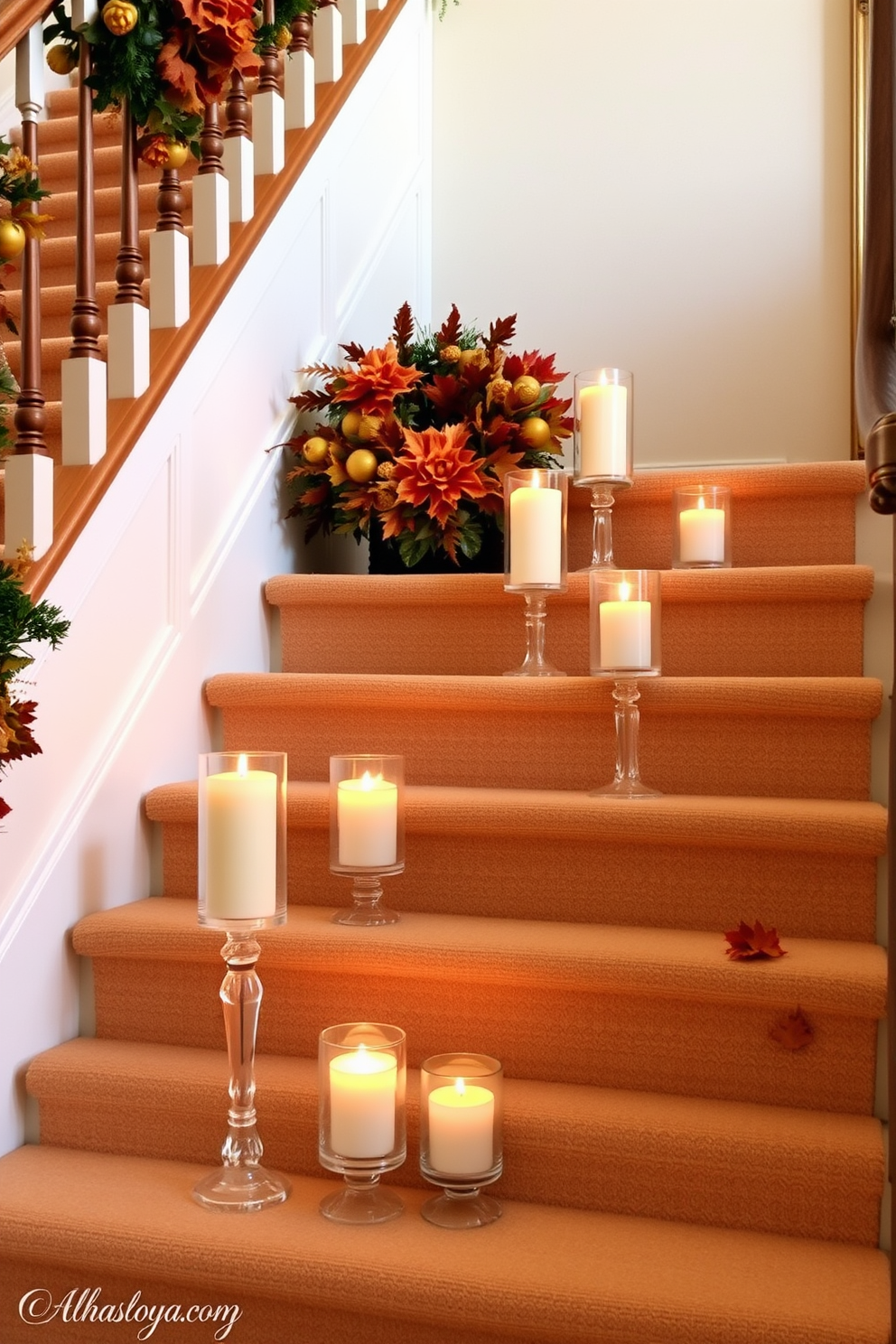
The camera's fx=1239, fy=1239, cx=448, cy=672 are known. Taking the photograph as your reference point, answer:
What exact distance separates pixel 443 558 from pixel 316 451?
344 mm

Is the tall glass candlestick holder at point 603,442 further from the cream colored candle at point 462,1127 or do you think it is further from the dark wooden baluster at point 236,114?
the cream colored candle at point 462,1127

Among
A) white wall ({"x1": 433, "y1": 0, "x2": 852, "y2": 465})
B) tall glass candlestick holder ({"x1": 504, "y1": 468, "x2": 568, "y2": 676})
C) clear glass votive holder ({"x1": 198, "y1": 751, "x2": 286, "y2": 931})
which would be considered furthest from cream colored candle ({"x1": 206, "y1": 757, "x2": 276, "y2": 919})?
white wall ({"x1": 433, "y1": 0, "x2": 852, "y2": 465})

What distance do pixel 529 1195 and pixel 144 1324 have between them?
489 millimetres

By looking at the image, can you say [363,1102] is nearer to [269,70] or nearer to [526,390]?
[526,390]

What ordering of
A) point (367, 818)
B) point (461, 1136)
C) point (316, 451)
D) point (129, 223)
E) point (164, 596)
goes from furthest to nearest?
1. point (316, 451)
2. point (164, 596)
3. point (129, 223)
4. point (367, 818)
5. point (461, 1136)

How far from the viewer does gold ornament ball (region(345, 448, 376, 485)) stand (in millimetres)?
2492

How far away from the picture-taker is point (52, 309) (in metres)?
2.85

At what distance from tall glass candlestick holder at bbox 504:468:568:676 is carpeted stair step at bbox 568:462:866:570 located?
39 centimetres

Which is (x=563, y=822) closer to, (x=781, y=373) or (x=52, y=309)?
(x=52, y=309)

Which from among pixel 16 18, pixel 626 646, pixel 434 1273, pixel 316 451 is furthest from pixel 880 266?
pixel 434 1273

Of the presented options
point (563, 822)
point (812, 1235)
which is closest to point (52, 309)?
point (563, 822)

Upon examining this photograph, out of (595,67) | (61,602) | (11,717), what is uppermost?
(595,67)

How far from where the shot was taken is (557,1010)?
1.67 meters

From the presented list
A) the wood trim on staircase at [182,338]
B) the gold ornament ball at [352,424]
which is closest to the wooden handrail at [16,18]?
the wood trim on staircase at [182,338]
